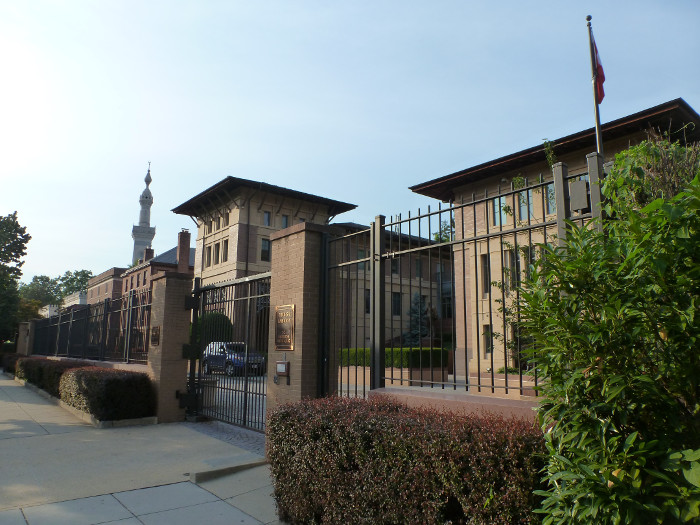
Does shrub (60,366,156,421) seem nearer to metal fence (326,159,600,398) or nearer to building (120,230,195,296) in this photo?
metal fence (326,159,600,398)

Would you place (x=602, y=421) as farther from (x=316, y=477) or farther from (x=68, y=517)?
(x=68, y=517)

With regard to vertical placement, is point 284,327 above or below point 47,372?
above

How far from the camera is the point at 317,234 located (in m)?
7.06

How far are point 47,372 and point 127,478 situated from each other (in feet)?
33.4

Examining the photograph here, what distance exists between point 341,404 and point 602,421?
2887 mm

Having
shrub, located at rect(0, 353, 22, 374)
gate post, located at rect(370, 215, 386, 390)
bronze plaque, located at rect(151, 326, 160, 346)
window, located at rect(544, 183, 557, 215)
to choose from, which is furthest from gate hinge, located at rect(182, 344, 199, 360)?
shrub, located at rect(0, 353, 22, 374)

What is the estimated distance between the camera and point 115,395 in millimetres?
9672

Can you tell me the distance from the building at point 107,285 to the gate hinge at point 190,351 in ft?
165

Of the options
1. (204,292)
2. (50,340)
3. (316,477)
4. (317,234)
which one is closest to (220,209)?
(50,340)

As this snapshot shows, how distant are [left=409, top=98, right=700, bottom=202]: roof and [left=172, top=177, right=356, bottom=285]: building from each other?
1965cm

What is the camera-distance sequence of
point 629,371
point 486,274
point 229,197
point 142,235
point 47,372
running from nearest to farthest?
point 629,371 → point 486,274 → point 47,372 → point 229,197 → point 142,235

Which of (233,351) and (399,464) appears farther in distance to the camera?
(233,351)

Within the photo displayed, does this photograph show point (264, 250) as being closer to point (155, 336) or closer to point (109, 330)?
point (109, 330)

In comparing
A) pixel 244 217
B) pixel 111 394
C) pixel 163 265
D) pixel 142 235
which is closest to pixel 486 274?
pixel 111 394
